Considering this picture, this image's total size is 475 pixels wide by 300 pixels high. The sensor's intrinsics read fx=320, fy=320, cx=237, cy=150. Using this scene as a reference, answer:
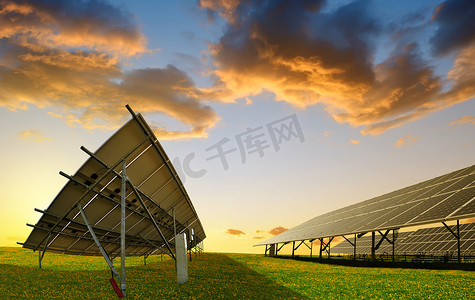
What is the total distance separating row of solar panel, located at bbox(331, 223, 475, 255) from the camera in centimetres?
4275

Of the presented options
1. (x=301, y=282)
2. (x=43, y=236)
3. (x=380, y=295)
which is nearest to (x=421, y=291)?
(x=380, y=295)

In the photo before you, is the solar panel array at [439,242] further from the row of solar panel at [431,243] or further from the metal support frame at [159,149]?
the metal support frame at [159,149]

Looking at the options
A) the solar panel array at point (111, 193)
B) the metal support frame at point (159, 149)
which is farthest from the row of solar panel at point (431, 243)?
the solar panel array at point (111, 193)

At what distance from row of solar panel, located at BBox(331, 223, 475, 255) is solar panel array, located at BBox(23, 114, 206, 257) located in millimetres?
38447

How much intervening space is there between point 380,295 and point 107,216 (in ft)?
53.4

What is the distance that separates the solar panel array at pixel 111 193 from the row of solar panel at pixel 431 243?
126ft

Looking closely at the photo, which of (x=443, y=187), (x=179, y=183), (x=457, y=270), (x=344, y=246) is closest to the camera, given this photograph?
(x=179, y=183)

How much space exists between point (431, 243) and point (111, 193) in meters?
50.3

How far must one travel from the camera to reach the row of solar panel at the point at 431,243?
42750 millimetres

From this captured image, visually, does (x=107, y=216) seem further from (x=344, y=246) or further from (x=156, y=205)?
(x=344, y=246)

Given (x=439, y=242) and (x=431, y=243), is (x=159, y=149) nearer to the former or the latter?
(x=439, y=242)

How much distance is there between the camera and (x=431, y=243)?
4959cm

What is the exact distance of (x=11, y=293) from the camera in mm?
15250

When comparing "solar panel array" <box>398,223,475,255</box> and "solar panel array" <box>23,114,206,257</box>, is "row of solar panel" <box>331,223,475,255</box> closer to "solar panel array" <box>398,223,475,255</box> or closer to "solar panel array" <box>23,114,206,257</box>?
"solar panel array" <box>398,223,475,255</box>
